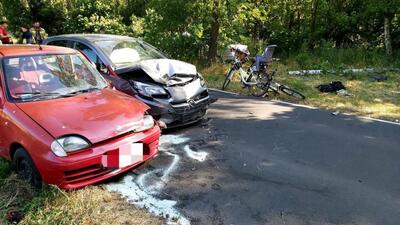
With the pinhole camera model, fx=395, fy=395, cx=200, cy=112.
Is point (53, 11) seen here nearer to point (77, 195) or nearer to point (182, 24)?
point (182, 24)

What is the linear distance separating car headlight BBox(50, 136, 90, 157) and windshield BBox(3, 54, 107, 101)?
955 millimetres

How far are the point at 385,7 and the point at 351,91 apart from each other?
580cm

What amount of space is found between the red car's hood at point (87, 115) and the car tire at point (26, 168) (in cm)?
42

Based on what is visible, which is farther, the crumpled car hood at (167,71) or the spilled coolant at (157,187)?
the crumpled car hood at (167,71)

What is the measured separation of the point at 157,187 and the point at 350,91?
23.2 feet

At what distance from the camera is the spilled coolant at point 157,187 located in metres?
4.02

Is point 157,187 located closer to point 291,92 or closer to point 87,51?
point 87,51

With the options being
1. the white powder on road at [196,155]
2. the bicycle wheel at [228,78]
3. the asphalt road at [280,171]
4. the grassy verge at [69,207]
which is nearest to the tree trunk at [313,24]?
the bicycle wheel at [228,78]

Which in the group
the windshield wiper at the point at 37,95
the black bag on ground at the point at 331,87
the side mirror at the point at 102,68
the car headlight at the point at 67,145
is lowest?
the black bag on ground at the point at 331,87

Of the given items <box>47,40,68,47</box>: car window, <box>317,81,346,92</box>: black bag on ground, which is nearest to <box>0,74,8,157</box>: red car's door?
<box>47,40,68,47</box>: car window

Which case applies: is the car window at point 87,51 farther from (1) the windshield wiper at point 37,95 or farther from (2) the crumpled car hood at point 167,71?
(1) the windshield wiper at point 37,95

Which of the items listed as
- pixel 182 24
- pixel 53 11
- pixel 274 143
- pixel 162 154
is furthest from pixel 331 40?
pixel 53 11

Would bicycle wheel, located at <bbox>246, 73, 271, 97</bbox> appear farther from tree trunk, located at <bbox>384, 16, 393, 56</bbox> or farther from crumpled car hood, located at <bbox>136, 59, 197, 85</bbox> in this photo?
tree trunk, located at <bbox>384, 16, 393, 56</bbox>

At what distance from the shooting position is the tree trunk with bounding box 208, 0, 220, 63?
39.9 ft
